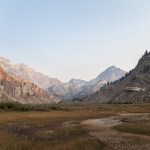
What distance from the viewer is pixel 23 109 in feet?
372

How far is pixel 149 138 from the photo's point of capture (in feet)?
131

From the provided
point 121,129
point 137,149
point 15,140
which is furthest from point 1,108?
point 137,149

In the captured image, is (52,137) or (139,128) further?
(139,128)

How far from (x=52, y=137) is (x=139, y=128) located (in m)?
14.2

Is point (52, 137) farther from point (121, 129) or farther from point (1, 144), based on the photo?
point (121, 129)

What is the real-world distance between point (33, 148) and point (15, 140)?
616 cm

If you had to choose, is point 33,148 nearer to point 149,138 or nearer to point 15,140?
point 15,140

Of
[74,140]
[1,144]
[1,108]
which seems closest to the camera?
[1,144]

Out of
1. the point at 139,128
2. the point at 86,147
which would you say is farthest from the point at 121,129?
the point at 86,147

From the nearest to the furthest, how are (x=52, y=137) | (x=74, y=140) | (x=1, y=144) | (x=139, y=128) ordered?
(x=1, y=144) < (x=74, y=140) < (x=52, y=137) < (x=139, y=128)

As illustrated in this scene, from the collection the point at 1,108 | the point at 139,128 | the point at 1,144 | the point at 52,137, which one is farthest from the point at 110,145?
the point at 1,108

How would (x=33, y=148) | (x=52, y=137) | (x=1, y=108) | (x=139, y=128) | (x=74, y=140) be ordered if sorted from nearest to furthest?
(x=33, y=148)
(x=74, y=140)
(x=52, y=137)
(x=139, y=128)
(x=1, y=108)

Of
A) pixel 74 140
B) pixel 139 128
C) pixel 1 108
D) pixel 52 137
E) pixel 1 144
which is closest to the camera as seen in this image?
pixel 1 144

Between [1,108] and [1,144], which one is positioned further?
[1,108]
